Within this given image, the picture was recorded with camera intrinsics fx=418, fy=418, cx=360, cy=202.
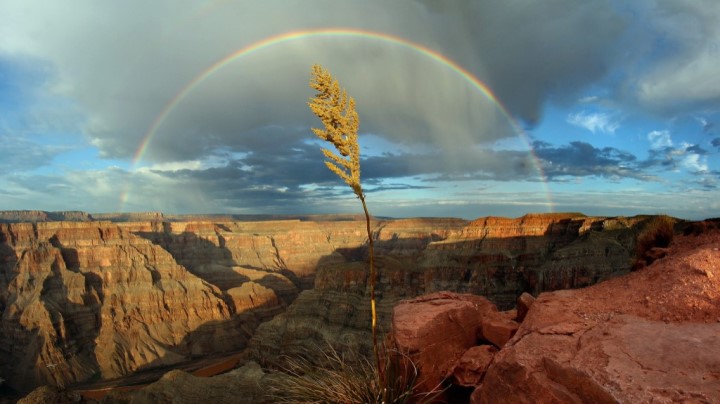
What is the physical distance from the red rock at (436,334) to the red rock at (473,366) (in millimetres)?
230

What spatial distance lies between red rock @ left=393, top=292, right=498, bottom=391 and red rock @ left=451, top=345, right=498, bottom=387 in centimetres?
23

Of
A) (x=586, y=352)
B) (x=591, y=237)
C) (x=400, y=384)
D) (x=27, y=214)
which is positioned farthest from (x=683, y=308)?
(x=27, y=214)

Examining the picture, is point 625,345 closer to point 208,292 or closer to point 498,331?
point 498,331

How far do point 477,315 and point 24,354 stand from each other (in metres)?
78.6

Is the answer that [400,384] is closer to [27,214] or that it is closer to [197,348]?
[197,348]

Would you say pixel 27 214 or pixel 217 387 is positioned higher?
pixel 27 214

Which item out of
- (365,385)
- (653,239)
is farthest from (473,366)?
(653,239)

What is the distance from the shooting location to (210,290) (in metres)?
85.1

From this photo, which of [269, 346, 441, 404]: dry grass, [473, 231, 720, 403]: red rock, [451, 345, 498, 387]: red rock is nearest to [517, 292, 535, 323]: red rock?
[451, 345, 498, 387]: red rock

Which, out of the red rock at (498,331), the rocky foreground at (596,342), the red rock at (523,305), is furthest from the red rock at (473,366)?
the red rock at (523,305)

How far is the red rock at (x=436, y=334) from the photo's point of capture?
7270mm

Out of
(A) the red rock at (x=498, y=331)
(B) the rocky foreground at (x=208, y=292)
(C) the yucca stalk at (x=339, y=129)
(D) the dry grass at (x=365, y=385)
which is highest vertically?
(C) the yucca stalk at (x=339, y=129)

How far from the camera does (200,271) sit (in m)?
109

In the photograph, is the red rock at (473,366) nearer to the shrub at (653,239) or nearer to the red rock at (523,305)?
the red rock at (523,305)
